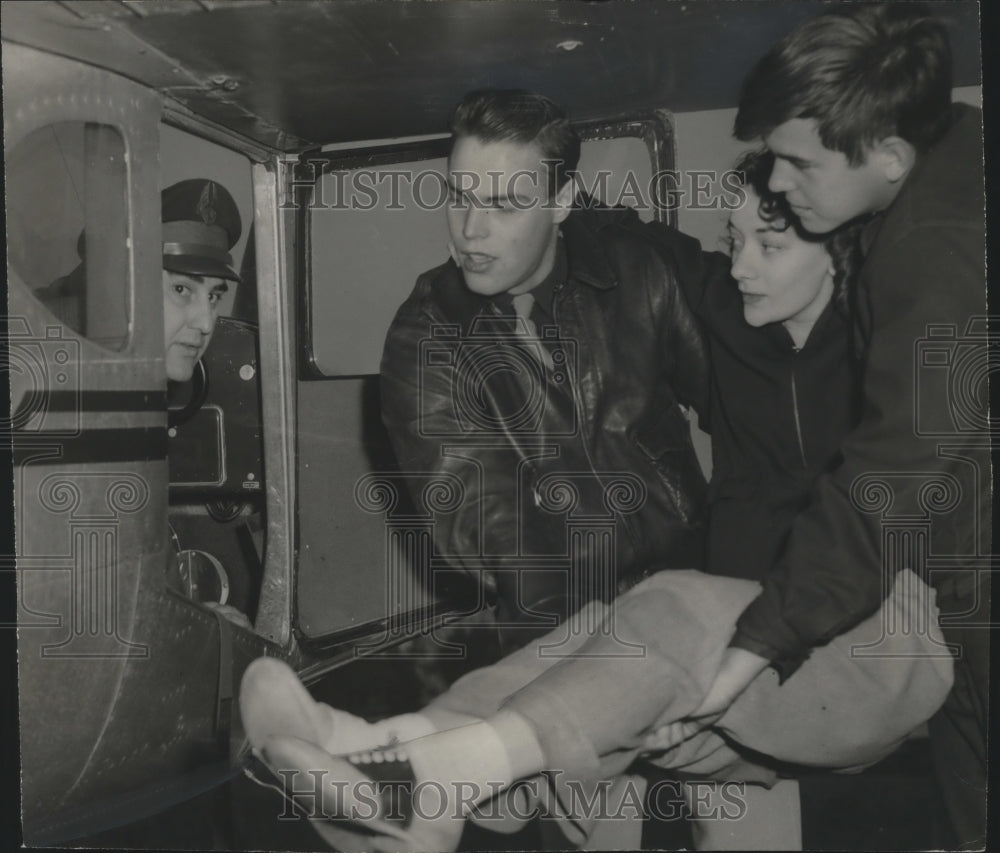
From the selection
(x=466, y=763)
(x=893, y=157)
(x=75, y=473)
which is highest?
(x=893, y=157)

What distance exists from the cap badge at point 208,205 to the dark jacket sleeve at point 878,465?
4.06 ft

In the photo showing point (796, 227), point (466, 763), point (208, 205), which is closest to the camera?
point (466, 763)

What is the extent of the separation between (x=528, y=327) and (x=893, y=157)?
69 centimetres

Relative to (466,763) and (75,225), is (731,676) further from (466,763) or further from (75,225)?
(75,225)

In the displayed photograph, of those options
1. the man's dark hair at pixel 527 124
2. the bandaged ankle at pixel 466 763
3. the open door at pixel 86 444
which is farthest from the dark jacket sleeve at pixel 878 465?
the open door at pixel 86 444

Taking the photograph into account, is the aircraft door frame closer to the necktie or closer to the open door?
the open door

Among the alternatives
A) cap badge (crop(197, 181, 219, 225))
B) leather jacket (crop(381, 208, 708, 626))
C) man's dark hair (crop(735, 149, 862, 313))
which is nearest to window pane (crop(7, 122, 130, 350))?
cap badge (crop(197, 181, 219, 225))

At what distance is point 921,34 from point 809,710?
1.18 metres

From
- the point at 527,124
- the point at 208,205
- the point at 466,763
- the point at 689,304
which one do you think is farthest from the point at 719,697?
the point at 208,205

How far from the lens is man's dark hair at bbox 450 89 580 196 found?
186 centimetres

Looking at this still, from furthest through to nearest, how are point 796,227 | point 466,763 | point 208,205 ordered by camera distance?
point 208,205
point 796,227
point 466,763

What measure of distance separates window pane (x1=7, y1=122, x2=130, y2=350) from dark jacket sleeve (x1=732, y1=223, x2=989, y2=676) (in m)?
1.26

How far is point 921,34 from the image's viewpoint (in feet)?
5.67

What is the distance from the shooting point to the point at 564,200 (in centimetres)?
187
